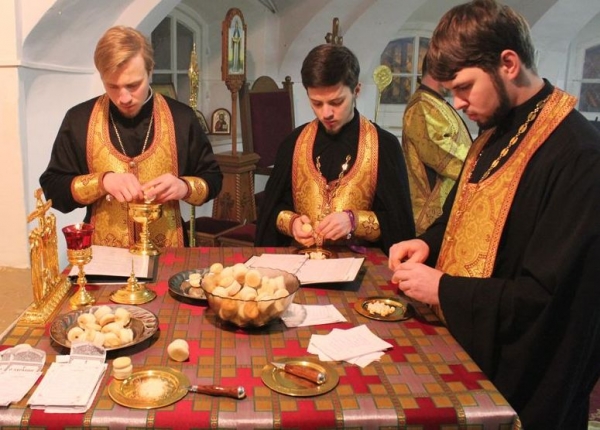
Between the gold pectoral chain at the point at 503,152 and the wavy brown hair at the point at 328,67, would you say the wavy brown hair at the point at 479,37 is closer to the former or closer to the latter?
the gold pectoral chain at the point at 503,152

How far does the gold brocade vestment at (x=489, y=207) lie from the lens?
6.39 ft

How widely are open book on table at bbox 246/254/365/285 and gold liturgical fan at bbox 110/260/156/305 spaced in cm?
44

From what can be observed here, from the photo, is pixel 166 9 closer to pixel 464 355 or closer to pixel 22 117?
pixel 22 117

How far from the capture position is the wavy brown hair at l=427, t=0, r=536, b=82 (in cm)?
185

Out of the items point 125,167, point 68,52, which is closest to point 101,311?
point 125,167

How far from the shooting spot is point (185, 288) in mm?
2168

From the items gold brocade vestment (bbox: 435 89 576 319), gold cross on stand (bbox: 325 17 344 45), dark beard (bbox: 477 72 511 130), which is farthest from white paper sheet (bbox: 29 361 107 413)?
gold cross on stand (bbox: 325 17 344 45)

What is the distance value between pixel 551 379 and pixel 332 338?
25.6 inches

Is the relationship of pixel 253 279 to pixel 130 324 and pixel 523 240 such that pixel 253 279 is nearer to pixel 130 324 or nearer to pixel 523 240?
pixel 130 324

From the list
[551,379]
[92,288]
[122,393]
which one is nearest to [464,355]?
[551,379]

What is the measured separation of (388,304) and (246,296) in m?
0.53

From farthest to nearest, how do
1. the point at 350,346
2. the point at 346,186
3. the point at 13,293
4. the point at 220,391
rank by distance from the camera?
the point at 13,293, the point at 346,186, the point at 350,346, the point at 220,391

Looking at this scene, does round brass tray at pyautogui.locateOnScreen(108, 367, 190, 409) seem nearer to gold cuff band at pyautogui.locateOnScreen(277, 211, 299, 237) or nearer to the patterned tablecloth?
the patterned tablecloth

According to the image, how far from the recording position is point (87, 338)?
67.4 inches
